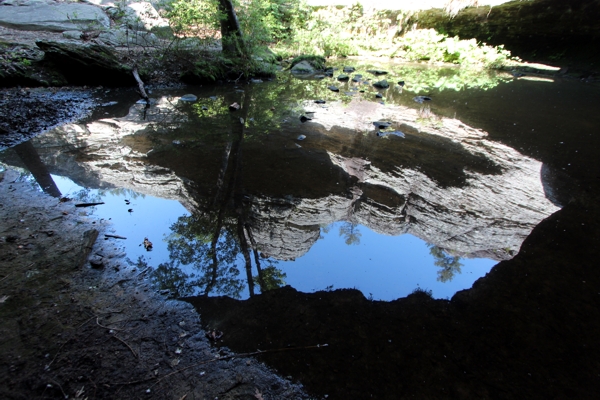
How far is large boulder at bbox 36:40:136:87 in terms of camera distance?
26.2 ft

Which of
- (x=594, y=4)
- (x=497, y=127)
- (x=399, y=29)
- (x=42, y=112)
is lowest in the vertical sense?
(x=42, y=112)

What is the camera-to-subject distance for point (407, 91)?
33.8 ft

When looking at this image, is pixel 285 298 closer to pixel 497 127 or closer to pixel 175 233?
pixel 175 233

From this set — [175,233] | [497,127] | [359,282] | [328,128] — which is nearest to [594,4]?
[497,127]

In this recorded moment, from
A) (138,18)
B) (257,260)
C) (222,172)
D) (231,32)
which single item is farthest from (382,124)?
(138,18)

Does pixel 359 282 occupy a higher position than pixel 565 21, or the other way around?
pixel 565 21

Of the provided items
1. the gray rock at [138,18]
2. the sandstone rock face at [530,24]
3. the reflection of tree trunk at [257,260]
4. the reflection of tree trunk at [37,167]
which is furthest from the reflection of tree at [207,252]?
the sandstone rock face at [530,24]

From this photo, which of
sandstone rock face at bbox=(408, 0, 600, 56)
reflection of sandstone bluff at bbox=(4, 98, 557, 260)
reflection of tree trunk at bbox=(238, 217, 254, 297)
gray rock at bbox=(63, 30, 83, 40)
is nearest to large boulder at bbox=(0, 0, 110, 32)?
gray rock at bbox=(63, 30, 83, 40)

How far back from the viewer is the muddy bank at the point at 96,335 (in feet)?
5.99

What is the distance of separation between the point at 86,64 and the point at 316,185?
26.4ft

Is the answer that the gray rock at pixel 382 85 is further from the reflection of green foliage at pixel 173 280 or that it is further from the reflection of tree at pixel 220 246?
the reflection of green foliage at pixel 173 280

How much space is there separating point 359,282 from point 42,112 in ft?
24.2

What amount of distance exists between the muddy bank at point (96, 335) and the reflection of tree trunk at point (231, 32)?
935cm

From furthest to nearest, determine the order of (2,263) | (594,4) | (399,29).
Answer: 1. (399,29)
2. (594,4)
3. (2,263)
